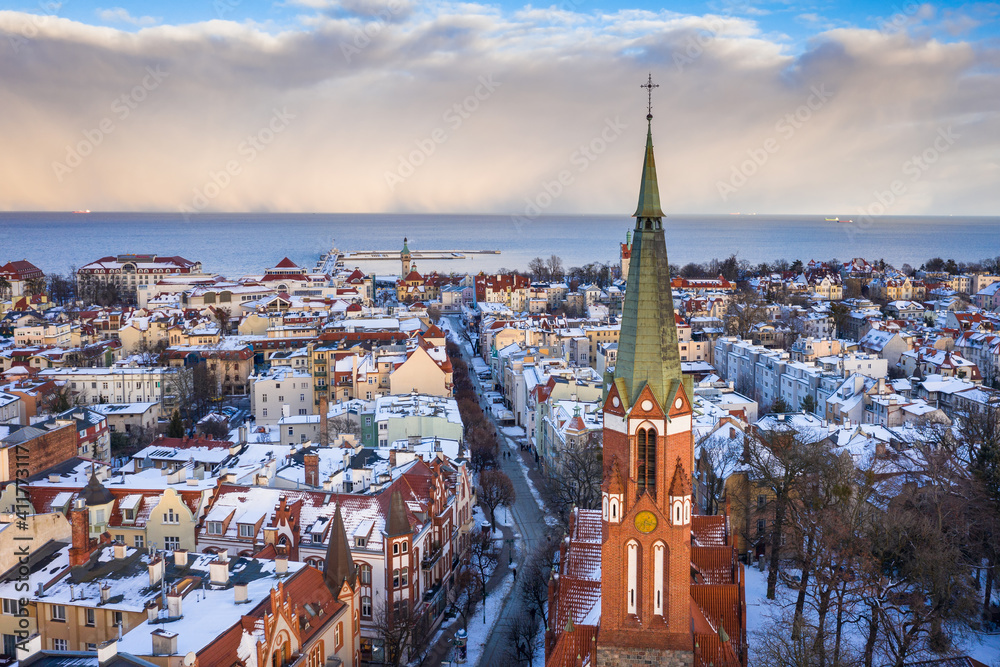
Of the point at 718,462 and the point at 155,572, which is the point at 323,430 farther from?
the point at 155,572

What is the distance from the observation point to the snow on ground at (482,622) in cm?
3084

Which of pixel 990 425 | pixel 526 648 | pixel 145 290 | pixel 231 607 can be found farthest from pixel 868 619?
pixel 145 290

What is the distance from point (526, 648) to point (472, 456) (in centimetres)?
2206

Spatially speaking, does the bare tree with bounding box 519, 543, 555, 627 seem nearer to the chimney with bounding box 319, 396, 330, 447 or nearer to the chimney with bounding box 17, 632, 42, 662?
the chimney with bounding box 17, 632, 42, 662

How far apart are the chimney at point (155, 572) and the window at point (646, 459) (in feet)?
51.7

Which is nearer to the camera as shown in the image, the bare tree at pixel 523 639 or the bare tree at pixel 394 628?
the bare tree at pixel 394 628

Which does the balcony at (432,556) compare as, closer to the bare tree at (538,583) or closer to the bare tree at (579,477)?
the bare tree at (538,583)

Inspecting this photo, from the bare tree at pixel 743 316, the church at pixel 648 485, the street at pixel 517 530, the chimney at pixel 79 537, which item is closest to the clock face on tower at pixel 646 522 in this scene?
the church at pixel 648 485

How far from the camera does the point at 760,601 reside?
33.0 m

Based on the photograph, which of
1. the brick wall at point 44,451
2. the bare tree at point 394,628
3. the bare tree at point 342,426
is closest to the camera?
the bare tree at point 394,628

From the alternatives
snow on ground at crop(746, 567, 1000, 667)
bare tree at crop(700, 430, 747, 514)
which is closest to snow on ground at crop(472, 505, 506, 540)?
bare tree at crop(700, 430, 747, 514)

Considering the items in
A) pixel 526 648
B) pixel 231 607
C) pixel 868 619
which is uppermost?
pixel 231 607

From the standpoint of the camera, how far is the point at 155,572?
2558 centimetres

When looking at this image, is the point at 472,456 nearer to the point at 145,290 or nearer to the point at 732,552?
the point at 732,552
